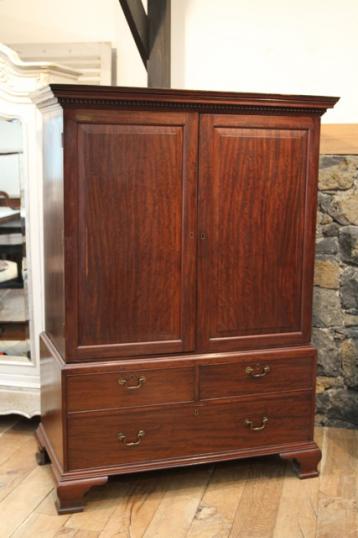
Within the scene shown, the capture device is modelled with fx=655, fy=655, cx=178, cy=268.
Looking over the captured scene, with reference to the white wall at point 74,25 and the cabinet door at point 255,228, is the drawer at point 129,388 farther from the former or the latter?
the white wall at point 74,25

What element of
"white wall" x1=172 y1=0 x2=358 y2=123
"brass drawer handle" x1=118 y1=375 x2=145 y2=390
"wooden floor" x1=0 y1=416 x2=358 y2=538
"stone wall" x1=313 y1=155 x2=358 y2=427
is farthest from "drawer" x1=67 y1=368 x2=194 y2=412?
"white wall" x1=172 y1=0 x2=358 y2=123

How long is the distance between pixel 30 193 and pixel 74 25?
0.89m

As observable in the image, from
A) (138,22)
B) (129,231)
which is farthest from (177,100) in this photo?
(138,22)

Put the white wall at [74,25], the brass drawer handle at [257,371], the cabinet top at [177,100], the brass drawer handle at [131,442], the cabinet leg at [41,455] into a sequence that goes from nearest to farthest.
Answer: the cabinet top at [177,100] < the brass drawer handle at [131,442] < the brass drawer handle at [257,371] < the cabinet leg at [41,455] < the white wall at [74,25]

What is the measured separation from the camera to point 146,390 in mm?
2416

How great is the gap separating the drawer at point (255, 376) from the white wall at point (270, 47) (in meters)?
1.15

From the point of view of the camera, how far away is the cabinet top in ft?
7.16

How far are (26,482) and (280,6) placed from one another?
7.63 feet

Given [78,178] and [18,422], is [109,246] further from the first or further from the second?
[18,422]

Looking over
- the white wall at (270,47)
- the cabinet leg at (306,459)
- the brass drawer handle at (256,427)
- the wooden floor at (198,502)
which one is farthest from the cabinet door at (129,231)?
the white wall at (270,47)

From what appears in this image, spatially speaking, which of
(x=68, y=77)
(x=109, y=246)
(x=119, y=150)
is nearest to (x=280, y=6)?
(x=68, y=77)

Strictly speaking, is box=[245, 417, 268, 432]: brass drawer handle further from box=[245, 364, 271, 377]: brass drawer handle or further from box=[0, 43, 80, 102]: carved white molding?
box=[0, 43, 80, 102]: carved white molding

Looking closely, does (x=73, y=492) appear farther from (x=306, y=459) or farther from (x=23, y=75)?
(x=23, y=75)

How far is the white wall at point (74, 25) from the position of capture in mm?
3084
